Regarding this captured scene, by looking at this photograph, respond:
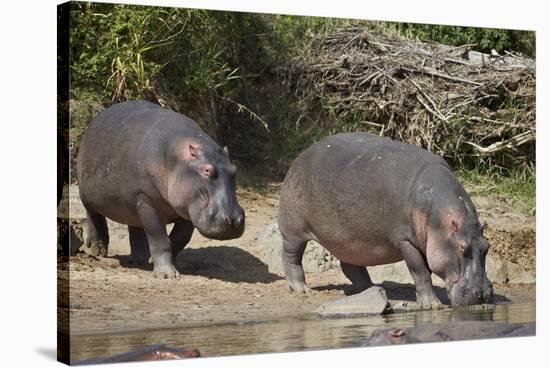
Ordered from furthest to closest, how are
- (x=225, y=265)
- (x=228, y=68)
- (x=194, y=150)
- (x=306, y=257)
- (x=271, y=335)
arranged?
1. (x=228, y=68)
2. (x=306, y=257)
3. (x=225, y=265)
4. (x=194, y=150)
5. (x=271, y=335)

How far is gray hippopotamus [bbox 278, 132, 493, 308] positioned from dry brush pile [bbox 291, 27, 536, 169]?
1.19 meters

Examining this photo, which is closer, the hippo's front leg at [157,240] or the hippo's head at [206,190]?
the hippo's head at [206,190]

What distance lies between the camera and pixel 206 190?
464 inches

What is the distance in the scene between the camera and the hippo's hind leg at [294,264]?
500 inches

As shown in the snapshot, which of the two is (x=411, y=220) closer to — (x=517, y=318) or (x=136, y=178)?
(x=517, y=318)

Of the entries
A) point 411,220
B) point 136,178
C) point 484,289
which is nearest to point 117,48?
point 136,178

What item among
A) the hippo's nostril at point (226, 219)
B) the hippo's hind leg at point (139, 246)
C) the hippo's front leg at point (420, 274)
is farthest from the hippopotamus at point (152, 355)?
the hippo's front leg at point (420, 274)

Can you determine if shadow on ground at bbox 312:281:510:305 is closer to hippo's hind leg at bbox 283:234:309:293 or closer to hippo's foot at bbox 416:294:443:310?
hippo's hind leg at bbox 283:234:309:293

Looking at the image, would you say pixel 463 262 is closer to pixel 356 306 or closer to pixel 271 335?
pixel 356 306

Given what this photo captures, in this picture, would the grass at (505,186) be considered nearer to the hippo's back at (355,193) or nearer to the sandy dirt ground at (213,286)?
the sandy dirt ground at (213,286)

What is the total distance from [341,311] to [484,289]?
4.41ft

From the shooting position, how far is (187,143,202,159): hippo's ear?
11953 millimetres

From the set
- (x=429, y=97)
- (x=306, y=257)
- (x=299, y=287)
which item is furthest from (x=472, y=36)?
(x=299, y=287)

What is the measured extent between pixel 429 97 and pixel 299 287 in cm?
273
